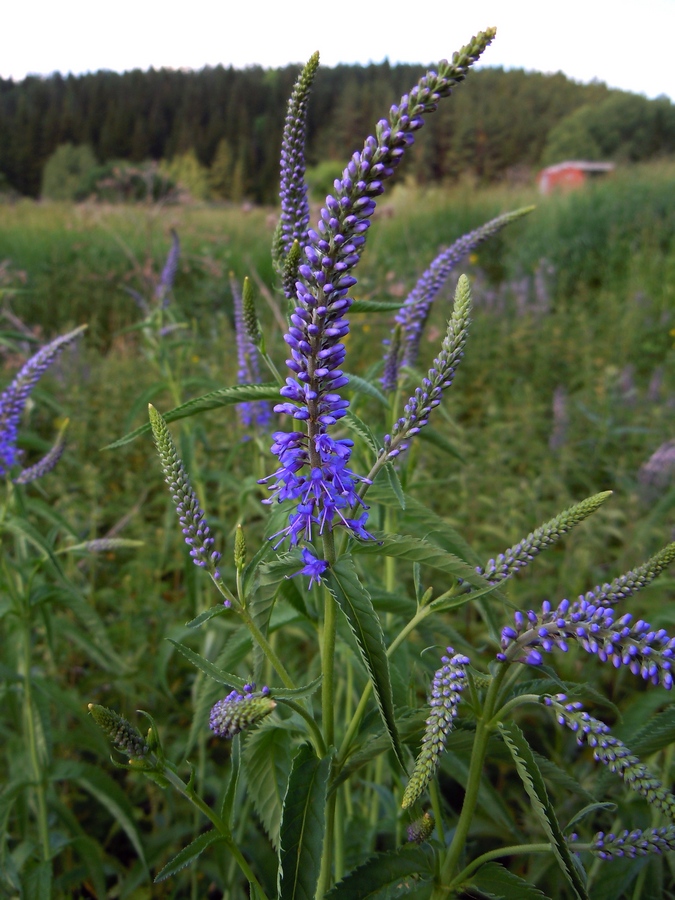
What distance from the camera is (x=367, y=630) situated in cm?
120

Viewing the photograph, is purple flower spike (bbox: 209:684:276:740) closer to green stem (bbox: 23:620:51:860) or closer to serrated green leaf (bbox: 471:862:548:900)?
serrated green leaf (bbox: 471:862:548:900)

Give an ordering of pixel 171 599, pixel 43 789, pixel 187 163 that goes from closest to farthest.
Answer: pixel 43 789, pixel 171 599, pixel 187 163

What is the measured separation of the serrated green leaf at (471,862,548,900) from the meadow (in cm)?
3

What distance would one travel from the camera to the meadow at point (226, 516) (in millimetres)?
2389

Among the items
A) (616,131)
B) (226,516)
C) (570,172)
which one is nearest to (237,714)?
(226,516)

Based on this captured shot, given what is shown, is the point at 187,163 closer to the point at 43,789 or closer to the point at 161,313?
the point at 161,313

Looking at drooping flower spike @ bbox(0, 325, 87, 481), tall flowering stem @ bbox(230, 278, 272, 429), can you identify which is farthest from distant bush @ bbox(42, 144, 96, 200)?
drooping flower spike @ bbox(0, 325, 87, 481)

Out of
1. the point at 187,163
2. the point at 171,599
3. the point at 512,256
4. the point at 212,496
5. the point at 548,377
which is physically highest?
the point at 187,163

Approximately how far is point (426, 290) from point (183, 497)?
1.30m

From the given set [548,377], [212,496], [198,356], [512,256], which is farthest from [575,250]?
[212,496]

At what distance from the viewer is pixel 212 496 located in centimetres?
546

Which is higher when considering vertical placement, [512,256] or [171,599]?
[512,256]

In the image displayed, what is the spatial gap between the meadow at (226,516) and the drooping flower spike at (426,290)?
0.82ft

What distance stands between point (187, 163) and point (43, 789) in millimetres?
22874
